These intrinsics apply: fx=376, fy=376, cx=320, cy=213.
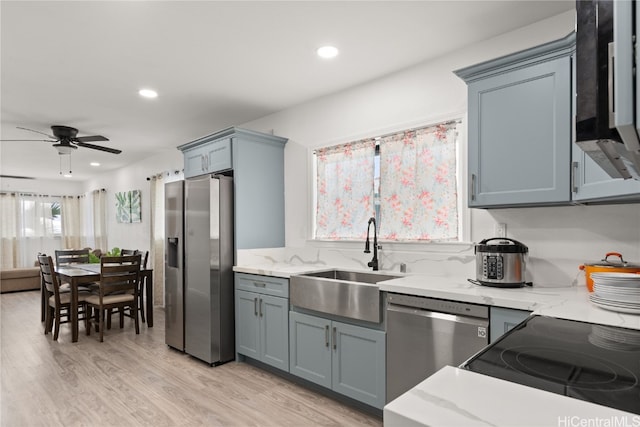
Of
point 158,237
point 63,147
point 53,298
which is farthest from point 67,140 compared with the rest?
point 158,237

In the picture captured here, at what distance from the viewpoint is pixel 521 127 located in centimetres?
211

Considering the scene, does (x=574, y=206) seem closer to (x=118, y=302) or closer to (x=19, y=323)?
(x=118, y=302)

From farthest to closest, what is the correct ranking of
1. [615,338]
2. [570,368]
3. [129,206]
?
[129,206], [615,338], [570,368]

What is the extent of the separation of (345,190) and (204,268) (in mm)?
1509

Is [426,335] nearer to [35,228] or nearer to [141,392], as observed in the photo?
[141,392]

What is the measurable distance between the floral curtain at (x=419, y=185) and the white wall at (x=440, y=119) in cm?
13

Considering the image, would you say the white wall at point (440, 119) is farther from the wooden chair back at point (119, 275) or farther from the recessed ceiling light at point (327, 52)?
the wooden chair back at point (119, 275)

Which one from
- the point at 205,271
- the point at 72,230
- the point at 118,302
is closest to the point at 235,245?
the point at 205,271

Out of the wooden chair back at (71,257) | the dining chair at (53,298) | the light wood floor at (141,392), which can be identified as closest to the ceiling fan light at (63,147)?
the dining chair at (53,298)

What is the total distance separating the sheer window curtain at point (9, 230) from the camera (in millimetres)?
8388

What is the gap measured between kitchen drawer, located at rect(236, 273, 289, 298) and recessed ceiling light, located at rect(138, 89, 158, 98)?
1.88 m

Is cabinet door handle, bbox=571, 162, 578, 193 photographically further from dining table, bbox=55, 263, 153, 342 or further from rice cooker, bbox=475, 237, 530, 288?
dining table, bbox=55, 263, 153, 342

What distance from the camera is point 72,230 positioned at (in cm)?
941

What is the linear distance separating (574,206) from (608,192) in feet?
1.43
